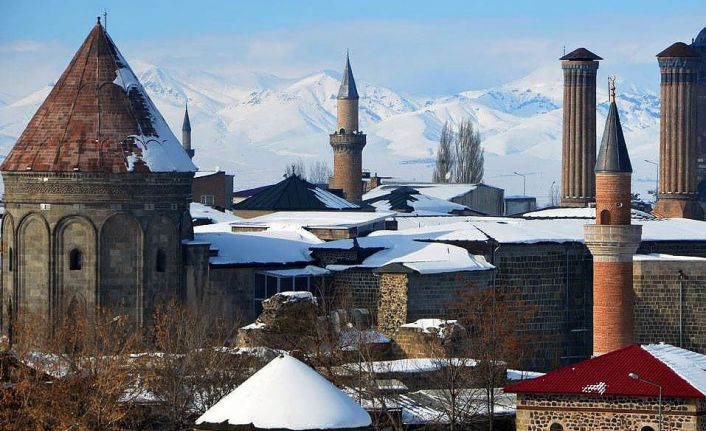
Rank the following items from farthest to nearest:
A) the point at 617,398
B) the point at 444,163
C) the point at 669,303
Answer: the point at 444,163
the point at 669,303
the point at 617,398

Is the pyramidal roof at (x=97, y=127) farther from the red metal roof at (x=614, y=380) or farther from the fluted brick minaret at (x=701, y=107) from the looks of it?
the fluted brick minaret at (x=701, y=107)

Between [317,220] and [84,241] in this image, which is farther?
[317,220]

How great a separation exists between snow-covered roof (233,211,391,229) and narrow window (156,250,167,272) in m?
7.80

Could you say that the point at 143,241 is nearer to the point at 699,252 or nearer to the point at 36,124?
the point at 36,124

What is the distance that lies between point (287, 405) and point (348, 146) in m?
69.1

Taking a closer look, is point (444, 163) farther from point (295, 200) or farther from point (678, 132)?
point (295, 200)

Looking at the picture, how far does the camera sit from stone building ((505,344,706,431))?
38625mm

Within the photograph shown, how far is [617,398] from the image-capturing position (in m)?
39.2

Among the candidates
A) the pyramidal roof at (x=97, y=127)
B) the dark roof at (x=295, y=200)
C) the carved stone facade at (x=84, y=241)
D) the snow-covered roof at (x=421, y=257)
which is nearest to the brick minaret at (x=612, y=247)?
the snow-covered roof at (x=421, y=257)

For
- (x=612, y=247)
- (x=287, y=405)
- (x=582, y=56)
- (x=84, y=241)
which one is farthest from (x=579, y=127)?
(x=287, y=405)

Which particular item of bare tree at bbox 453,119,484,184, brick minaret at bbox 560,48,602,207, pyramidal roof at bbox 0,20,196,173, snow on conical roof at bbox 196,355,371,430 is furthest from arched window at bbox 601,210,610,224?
bare tree at bbox 453,119,484,184

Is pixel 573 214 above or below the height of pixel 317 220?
above

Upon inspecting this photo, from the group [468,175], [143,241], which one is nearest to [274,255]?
[143,241]

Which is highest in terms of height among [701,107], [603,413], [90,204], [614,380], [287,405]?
[701,107]
